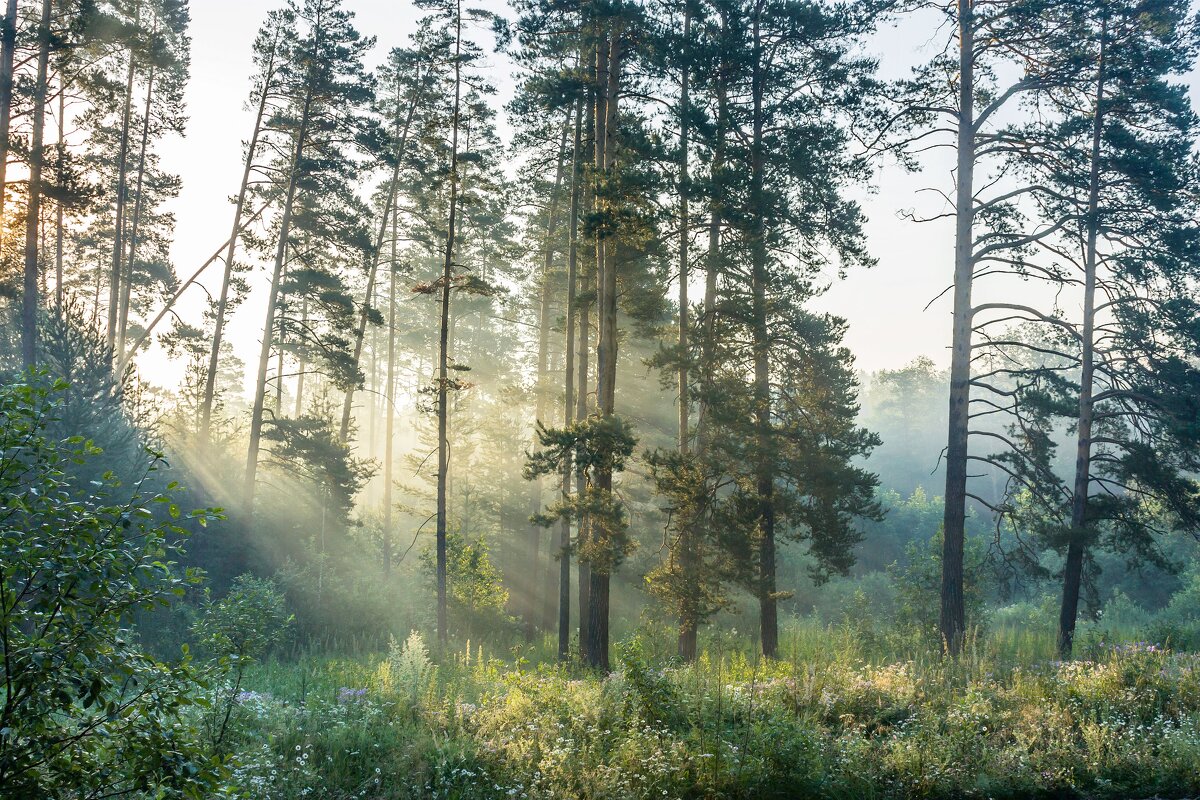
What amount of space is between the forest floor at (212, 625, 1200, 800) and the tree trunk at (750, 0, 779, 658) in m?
5.18

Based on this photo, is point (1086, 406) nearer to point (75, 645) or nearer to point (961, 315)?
point (961, 315)

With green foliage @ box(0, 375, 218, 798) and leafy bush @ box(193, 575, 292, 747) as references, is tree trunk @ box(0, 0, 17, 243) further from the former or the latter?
green foliage @ box(0, 375, 218, 798)

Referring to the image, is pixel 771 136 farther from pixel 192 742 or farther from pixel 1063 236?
pixel 192 742

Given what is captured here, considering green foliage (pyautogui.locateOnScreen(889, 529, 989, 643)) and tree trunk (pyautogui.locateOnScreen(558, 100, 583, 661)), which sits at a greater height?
tree trunk (pyautogui.locateOnScreen(558, 100, 583, 661))

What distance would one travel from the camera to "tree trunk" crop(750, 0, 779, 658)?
15211mm

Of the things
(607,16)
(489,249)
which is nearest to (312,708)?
(607,16)

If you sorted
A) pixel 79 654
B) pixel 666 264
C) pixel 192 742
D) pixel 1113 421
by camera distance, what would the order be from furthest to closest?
pixel 666 264 → pixel 1113 421 → pixel 192 742 → pixel 79 654

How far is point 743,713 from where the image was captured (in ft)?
26.8

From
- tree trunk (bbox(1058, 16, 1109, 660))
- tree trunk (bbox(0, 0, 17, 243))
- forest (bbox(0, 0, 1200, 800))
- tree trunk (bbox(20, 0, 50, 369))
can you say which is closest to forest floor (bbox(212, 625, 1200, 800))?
forest (bbox(0, 0, 1200, 800))

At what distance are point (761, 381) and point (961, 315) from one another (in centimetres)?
376

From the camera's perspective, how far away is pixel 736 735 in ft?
25.0

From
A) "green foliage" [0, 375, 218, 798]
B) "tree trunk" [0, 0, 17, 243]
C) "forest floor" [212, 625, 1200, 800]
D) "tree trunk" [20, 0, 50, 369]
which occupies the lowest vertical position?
"forest floor" [212, 625, 1200, 800]

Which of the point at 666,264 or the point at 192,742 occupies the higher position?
the point at 666,264

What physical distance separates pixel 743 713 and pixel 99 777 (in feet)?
20.0
